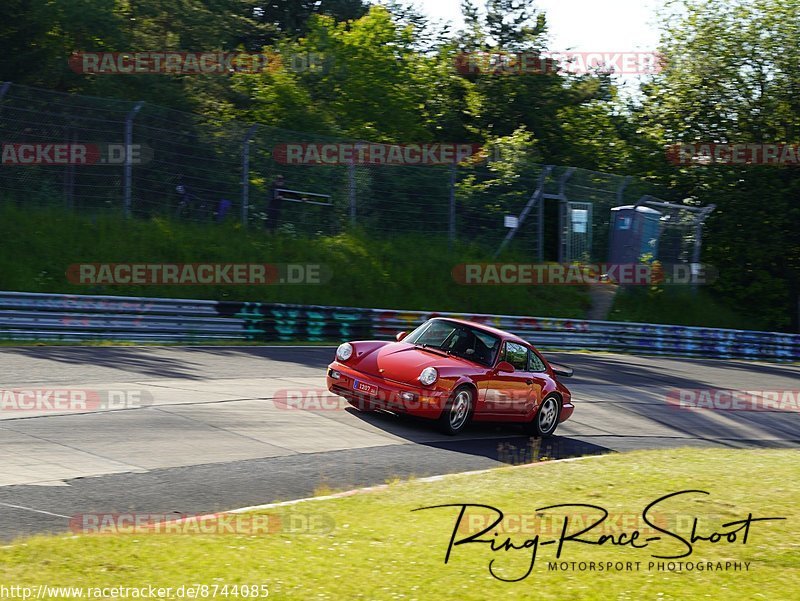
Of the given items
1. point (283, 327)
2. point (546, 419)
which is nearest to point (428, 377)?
point (546, 419)

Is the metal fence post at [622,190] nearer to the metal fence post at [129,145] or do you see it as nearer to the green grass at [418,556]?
the metal fence post at [129,145]

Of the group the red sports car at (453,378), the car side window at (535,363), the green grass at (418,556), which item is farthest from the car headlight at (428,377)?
the green grass at (418,556)

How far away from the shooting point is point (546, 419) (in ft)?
42.2

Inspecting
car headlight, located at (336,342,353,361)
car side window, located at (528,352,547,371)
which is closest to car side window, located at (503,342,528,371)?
car side window, located at (528,352,547,371)

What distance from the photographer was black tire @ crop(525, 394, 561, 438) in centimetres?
1270

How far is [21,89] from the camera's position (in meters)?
19.8

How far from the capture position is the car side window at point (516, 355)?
12.4m

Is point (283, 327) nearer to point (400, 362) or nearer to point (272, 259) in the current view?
point (272, 259)

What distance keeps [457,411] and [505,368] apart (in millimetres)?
898

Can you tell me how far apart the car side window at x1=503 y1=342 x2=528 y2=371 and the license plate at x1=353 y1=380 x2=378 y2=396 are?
1743 mm

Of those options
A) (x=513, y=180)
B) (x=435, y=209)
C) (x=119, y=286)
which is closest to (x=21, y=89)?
(x=119, y=286)

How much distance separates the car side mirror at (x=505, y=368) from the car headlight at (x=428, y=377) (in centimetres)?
109

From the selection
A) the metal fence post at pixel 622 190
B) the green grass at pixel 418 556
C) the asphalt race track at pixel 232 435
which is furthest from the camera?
the metal fence post at pixel 622 190

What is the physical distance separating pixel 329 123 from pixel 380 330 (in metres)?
11.2
